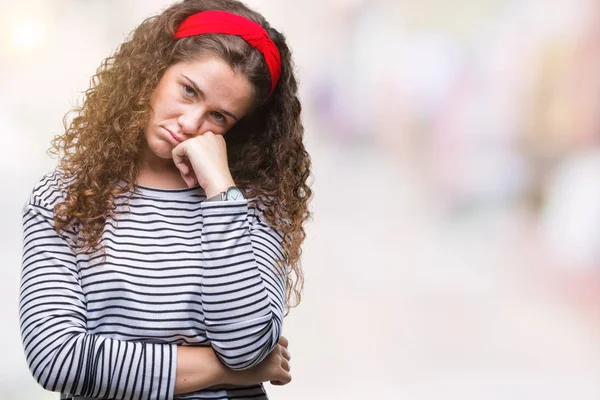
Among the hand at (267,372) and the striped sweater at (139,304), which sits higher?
the striped sweater at (139,304)

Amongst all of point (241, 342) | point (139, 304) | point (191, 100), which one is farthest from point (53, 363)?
point (191, 100)

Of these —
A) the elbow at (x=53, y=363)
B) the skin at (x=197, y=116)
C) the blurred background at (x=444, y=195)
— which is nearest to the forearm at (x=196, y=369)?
the elbow at (x=53, y=363)

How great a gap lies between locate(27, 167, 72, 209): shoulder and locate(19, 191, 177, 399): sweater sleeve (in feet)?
0.30

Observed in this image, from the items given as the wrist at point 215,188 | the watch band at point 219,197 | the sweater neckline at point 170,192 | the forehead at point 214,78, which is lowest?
the sweater neckline at point 170,192

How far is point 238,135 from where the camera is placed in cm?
170

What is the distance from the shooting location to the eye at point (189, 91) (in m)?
1.46

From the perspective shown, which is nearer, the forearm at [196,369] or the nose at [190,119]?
the forearm at [196,369]

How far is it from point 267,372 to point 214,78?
53 centimetres

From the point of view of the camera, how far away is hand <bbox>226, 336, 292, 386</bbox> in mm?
1402

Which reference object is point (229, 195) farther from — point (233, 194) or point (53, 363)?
point (53, 363)

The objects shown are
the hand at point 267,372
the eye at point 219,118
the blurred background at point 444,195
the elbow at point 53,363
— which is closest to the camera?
the elbow at point 53,363

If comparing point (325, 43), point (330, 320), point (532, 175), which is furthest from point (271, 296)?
point (532, 175)

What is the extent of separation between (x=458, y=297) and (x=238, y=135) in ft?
4.30

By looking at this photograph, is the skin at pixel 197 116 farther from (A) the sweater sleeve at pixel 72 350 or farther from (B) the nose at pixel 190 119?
(A) the sweater sleeve at pixel 72 350
